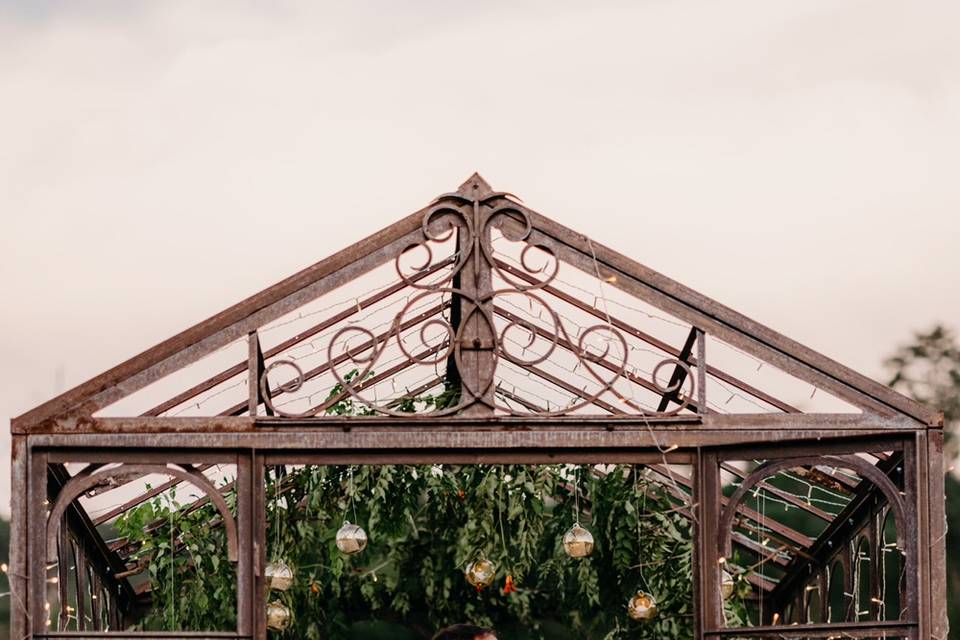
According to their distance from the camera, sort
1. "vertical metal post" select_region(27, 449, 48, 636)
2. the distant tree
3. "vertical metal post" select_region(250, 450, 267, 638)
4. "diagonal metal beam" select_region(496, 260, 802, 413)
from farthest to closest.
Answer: the distant tree → "diagonal metal beam" select_region(496, 260, 802, 413) → "vertical metal post" select_region(250, 450, 267, 638) → "vertical metal post" select_region(27, 449, 48, 636)

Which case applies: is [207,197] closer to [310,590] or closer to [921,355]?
[310,590]

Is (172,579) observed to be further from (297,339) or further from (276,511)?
(297,339)

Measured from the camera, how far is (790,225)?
15.0m

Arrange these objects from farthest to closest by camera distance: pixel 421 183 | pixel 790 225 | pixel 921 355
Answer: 1. pixel 921 355
2. pixel 421 183
3. pixel 790 225

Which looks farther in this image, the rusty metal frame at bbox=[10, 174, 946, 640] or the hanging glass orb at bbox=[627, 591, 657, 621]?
the hanging glass orb at bbox=[627, 591, 657, 621]

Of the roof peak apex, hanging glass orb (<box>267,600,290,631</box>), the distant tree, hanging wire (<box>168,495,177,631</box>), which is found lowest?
hanging glass orb (<box>267,600,290,631</box>)

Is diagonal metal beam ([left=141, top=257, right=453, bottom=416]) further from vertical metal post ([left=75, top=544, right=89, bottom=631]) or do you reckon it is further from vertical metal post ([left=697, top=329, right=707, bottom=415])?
vertical metal post ([left=75, top=544, right=89, bottom=631])

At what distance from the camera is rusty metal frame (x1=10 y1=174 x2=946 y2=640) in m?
6.73

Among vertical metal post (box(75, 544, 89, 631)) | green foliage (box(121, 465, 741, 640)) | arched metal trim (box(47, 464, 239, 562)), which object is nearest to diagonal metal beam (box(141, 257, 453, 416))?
arched metal trim (box(47, 464, 239, 562))

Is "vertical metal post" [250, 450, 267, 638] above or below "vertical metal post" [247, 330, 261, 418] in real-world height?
below

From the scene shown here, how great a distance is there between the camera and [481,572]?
945cm

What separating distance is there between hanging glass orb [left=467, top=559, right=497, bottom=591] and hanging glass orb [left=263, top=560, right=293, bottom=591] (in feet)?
3.36

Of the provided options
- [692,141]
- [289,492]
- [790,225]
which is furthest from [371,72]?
[790,225]

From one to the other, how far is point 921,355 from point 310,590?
13.9 m
